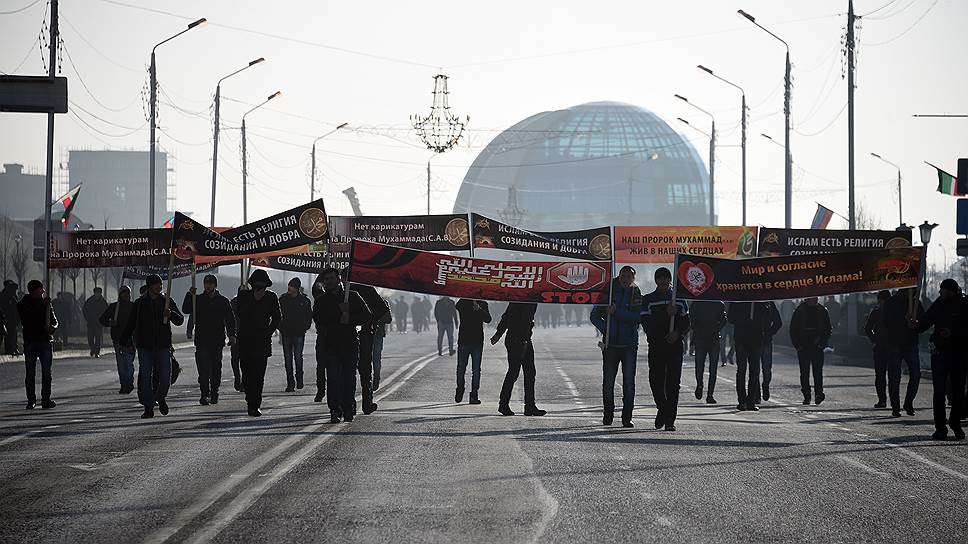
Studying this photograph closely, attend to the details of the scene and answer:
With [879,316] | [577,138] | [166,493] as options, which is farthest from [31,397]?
[577,138]

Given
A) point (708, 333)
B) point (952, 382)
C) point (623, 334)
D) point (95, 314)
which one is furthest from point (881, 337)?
point (95, 314)

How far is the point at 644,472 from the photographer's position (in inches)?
481

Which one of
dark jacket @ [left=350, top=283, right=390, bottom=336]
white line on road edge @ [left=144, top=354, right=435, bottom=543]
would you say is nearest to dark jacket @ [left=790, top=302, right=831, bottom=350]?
dark jacket @ [left=350, top=283, right=390, bottom=336]

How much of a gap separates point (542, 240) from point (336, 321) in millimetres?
8889

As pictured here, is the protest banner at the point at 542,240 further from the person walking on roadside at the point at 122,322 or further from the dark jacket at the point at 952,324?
the dark jacket at the point at 952,324

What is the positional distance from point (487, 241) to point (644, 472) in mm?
14252

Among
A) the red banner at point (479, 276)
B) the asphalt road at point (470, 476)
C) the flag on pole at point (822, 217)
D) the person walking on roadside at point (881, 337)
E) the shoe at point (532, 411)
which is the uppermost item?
the flag on pole at point (822, 217)

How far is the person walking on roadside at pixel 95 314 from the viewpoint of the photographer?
33375 millimetres

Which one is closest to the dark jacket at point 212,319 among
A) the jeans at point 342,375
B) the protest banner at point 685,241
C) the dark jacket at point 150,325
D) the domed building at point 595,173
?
→ the dark jacket at point 150,325

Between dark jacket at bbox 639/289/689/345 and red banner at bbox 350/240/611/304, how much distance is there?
154 centimetres

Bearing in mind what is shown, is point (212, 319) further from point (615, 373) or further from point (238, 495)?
point (238, 495)

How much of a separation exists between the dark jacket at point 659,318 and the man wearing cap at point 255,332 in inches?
174

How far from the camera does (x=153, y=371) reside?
1781cm

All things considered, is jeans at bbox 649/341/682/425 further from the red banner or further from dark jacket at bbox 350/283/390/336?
dark jacket at bbox 350/283/390/336
